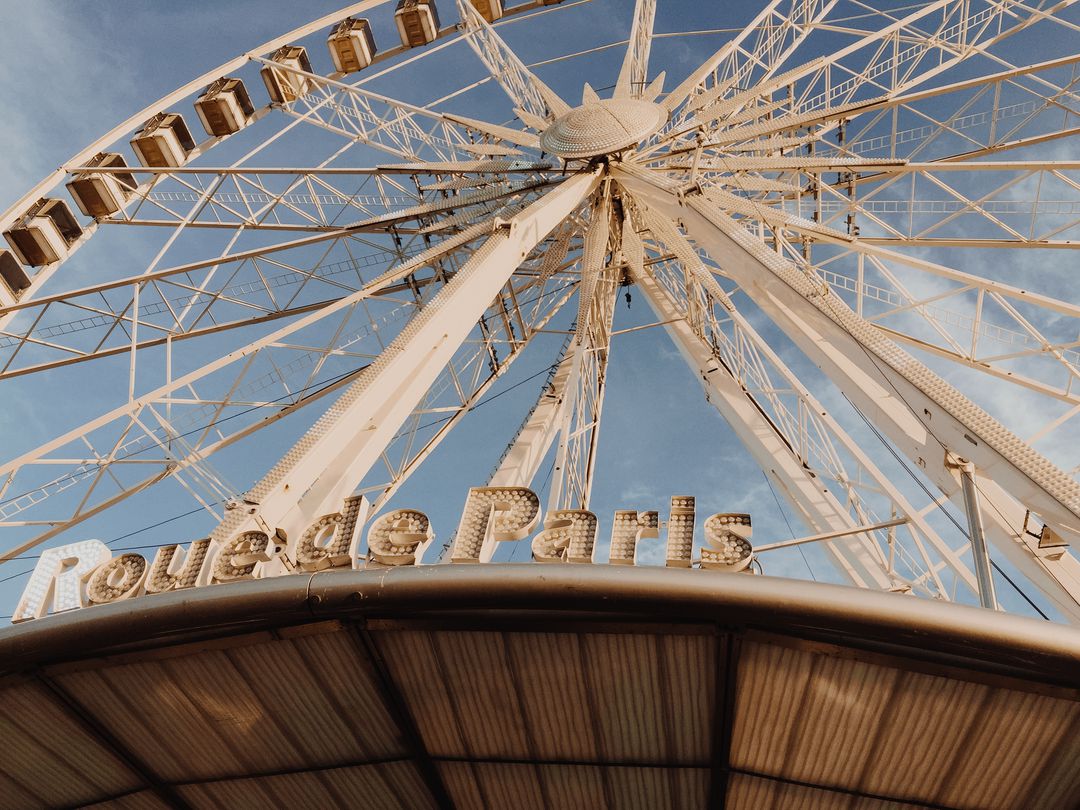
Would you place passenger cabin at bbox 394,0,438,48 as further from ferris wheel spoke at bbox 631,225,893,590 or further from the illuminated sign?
the illuminated sign

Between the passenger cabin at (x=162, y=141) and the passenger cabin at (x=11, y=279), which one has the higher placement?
the passenger cabin at (x=162, y=141)

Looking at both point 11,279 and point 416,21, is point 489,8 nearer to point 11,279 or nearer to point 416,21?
point 416,21

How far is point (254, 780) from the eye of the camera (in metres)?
8.50

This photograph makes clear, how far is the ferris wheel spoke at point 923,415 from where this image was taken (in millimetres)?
7867

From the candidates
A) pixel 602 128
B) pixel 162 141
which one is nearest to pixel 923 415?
pixel 602 128

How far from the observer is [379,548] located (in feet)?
27.7

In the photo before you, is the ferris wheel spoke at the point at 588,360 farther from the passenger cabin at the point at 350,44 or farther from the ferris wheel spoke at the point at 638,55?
the passenger cabin at the point at 350,44

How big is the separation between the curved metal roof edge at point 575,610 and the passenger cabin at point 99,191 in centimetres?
1598

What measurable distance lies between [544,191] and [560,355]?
4238 millimetres

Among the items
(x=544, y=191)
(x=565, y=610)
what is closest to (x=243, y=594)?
(x=565, y=610)

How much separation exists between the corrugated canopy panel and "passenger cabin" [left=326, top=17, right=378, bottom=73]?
71.7 ft

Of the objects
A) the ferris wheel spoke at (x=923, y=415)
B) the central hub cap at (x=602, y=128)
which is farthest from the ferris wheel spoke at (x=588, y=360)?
the ferris wheel spoke at (x=923, y=415)

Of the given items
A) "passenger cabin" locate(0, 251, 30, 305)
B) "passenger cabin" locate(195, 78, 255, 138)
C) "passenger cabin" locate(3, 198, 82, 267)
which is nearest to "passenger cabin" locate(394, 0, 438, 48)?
"passenger cabin" locate(195, 78, 255, 138)

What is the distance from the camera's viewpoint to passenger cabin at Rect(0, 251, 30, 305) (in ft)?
59.0
